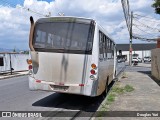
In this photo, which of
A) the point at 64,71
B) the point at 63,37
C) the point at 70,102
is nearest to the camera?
the point at 64,71

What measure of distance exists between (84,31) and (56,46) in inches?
40.4

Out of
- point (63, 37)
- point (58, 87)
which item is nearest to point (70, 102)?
point (58, 87)

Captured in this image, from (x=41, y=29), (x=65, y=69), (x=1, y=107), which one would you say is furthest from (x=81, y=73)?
(x=1, y=107)

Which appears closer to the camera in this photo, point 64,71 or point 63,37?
point 64,71

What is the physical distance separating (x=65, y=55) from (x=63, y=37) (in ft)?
2.15

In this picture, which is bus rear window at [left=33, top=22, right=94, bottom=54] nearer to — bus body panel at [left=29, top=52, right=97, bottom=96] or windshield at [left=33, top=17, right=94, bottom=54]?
windshield at [left=33, top=17, right=94, bottom=54]

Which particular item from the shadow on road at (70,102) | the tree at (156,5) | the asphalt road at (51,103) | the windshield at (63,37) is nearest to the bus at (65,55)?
the windshield at (63,37)

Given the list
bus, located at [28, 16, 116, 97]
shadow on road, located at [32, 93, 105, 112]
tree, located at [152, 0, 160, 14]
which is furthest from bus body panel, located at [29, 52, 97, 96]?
tree, located at [152, 0, 160, 14]

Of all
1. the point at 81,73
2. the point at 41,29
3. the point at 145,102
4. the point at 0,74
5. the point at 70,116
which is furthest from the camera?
the point at 0,74

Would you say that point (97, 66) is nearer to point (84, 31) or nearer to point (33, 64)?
point (84, 31)

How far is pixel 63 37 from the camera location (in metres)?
9.35

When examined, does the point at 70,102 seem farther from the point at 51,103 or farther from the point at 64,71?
the point at 64,71

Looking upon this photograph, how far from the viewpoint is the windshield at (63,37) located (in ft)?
30.0

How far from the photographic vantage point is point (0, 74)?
87.3ft
